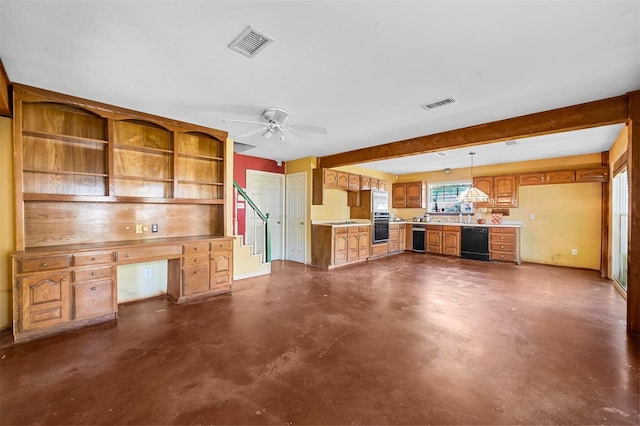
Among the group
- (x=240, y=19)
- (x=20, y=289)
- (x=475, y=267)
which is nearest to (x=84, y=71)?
(x=240, y=19)

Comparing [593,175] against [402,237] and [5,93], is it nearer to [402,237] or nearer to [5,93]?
[402,237]

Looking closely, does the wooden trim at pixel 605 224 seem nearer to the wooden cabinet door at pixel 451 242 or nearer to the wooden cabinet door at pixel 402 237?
the wooden cabinet door at pixel 451 242

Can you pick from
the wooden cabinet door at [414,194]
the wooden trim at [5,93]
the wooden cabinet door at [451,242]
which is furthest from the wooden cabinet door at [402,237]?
the wooden trim at [5,93]

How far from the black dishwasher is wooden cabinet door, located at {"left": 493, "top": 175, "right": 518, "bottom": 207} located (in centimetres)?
78

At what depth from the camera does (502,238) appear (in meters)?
6.20

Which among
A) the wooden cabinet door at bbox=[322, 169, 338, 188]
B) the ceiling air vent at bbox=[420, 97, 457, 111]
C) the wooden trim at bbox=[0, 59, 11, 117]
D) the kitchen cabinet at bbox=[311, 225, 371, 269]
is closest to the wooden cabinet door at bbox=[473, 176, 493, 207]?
the kitchen cabinet at bbox=[311, 225, 371, 269]

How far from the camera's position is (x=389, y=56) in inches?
82.3

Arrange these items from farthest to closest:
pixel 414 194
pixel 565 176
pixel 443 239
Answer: pixel 414 194 < pixel 443 239 < pixel 565 176

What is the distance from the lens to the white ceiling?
1637mm

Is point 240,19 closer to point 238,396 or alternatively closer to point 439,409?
point 238,396

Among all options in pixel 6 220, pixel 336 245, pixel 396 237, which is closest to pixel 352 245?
pixel 336 245

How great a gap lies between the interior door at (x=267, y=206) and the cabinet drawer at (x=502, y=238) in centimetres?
510

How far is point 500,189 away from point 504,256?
1626 millimetres

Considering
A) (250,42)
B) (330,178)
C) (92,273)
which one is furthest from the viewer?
(330,178)
